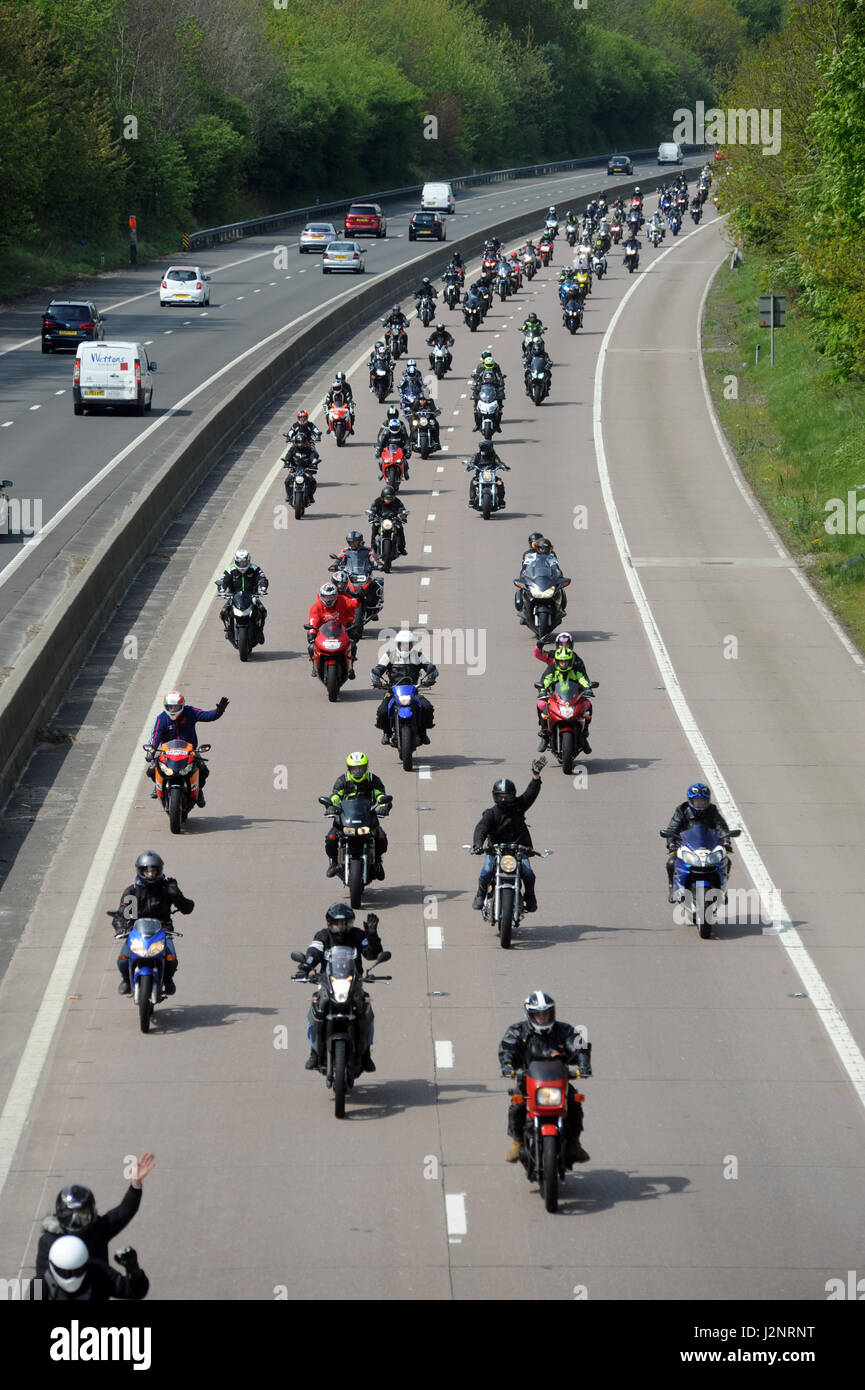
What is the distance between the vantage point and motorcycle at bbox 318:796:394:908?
18.1 m

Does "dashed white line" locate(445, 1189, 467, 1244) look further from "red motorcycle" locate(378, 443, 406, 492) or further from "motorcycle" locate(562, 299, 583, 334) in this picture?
"motorcycle" locate(562, 299, 583, 334)

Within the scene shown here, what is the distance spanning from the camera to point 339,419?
4712 cm

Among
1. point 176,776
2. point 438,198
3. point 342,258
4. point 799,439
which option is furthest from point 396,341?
point 438,198

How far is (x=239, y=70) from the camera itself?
117 metres

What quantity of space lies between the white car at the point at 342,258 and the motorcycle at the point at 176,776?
2534 inches

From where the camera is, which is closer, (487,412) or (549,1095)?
(549,1095)

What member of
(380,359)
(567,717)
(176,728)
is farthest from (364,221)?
(176,728)

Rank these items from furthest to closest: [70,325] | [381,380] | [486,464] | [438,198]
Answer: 1. [438,198]
2. [70,325]
3. [381,380]
4. [486,464]

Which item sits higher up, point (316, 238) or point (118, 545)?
point (316, 238)

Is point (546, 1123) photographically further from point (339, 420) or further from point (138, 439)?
point (339, 420)

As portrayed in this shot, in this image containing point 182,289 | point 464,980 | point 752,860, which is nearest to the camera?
point 464,980

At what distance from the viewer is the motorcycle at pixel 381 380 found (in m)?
52.3

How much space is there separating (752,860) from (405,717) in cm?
438

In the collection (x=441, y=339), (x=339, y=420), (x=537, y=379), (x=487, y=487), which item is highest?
(x=441, y=339)
